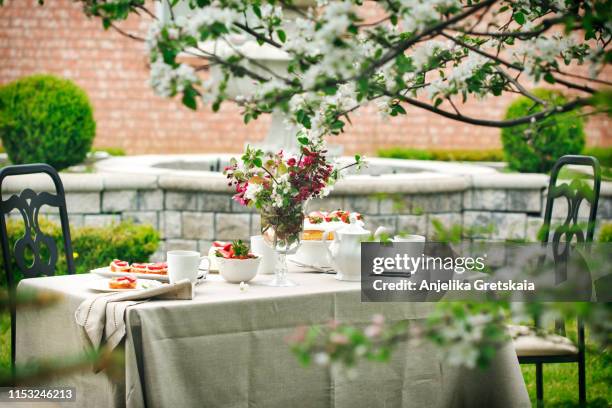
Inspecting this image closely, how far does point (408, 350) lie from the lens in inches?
109

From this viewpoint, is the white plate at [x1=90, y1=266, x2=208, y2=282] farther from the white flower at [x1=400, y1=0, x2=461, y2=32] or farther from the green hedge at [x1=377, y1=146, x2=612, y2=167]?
the green hedge at [x1=377, y1=146, x2=612, y2=167]

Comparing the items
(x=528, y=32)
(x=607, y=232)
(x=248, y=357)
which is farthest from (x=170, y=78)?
(x=607, y=232)

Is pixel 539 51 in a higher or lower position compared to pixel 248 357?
higher

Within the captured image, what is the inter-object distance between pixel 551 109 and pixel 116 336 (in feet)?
4.37

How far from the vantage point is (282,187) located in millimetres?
2746

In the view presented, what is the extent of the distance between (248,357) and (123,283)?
0.47 m

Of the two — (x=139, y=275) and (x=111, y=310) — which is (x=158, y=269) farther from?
(x=111, y=310)

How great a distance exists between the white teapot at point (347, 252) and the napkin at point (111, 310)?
58 cm

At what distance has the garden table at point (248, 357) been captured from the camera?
94.4 inches

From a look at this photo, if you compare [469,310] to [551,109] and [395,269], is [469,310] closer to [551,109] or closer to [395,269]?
[551,109]

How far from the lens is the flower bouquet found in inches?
109

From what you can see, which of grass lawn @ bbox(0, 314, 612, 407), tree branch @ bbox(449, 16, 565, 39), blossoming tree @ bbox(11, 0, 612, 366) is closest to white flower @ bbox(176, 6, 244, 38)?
blossoming tree @ bbox(11, 0, 612, 366)

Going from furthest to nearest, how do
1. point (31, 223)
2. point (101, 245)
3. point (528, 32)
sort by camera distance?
point (101, 245) → point (31, 223) → point (528, 32)

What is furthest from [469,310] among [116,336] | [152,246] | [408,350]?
[152,246]
